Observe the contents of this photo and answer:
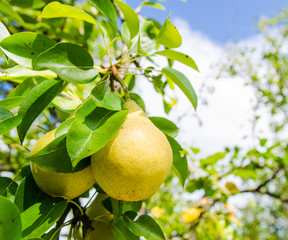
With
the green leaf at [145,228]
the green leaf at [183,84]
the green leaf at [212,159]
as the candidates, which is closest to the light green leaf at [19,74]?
the green leaf at [183,84]

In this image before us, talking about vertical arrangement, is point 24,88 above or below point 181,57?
below

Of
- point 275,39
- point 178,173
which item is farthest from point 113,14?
point 275,39

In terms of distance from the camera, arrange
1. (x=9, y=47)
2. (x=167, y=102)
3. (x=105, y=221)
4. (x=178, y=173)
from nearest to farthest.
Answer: (x=9, y=47) < (x=105, y=221) < (x=178, y=173) < (x=167, y=102)

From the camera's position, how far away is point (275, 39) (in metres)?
5.58

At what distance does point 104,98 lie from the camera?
63 centimetres

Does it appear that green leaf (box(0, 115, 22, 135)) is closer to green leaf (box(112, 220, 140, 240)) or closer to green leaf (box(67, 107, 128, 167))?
green leaf (box(67, 107, 128, 167))

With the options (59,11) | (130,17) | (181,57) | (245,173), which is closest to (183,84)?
(181,57)

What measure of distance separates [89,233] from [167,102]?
21.0 inches

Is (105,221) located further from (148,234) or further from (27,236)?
(27,236)

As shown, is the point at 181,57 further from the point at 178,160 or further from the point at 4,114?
the point at 4,114

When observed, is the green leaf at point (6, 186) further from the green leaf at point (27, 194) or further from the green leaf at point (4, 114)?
the green leaf at point (4, 114)

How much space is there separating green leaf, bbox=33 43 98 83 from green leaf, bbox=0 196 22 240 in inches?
10.7

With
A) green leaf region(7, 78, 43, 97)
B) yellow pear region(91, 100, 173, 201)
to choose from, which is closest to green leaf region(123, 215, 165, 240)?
yellow pear region(91, 100, 173, 201)

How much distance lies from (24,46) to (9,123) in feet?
0.59
